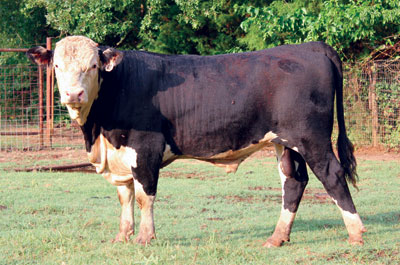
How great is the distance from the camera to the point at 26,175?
33.9ft

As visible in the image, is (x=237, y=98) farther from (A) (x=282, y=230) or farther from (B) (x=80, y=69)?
(B) (x=80, y=69)

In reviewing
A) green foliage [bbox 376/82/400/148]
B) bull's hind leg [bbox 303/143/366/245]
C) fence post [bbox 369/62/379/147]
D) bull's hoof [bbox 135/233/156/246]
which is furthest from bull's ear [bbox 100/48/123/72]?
fence post [bbox 369/62/379/147]

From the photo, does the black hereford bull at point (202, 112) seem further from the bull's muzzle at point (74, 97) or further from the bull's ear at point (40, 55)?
the bull's muzzle at point (74, 97)

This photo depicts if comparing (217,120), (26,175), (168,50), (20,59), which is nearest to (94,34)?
(168,50)

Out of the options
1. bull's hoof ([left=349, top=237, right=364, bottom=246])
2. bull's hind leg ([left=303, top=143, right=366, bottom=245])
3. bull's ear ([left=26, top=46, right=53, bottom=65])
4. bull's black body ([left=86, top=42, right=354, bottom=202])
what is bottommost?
bull's hoof ([left=349, top=237, right=364, bottom=246])

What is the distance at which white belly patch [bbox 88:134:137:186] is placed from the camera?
5516 mm

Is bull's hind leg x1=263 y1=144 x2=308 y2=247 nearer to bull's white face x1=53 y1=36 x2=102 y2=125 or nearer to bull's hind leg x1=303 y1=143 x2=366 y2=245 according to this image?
bull's hind leg x1=303 y1=143 x2=366 y2=245

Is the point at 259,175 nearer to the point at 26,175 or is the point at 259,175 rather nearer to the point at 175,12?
the point at 26,175

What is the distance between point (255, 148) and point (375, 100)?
29.0 feet

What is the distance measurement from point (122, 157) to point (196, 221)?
160 centimetres

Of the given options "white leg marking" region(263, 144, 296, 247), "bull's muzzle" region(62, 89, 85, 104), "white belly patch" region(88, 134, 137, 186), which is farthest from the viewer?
"white leg marking" region(263, 144, 296, 247)

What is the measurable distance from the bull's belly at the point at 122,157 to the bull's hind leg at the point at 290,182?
0.30 metres

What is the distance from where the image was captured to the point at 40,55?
5734 millimetres

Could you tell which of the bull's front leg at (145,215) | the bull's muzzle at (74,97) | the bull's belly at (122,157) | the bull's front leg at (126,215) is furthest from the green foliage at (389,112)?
the bull's muzzle at (74,97)
